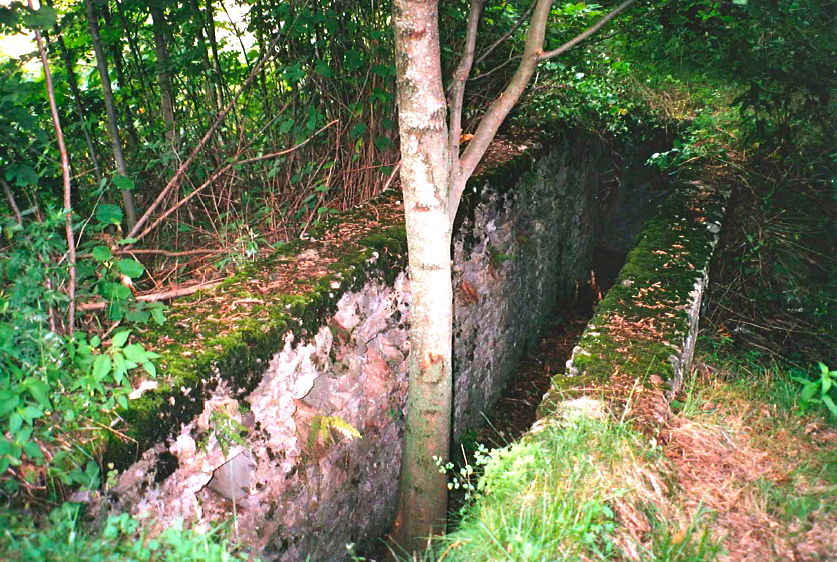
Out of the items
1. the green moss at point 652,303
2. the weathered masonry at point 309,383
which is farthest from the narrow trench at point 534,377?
the green moss at point 652,303

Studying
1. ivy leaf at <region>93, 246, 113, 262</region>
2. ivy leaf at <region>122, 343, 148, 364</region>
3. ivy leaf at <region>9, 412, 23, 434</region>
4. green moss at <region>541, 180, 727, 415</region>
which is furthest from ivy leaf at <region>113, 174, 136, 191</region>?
green moss at <region>541, 180, 727, 415</region>

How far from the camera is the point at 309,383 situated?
115 inches

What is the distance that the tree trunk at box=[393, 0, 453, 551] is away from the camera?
2555mm

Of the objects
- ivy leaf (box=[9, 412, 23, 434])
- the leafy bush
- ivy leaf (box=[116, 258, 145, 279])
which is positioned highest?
ivy leaf (box=[116, 258, 145, 279])

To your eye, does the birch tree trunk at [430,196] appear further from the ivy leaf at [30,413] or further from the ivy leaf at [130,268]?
the ivy leaf at [30,413]

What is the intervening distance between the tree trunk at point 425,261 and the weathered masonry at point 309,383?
1.22 ft

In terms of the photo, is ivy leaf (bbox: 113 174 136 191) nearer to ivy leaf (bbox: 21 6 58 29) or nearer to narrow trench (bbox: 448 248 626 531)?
ivy leaf (bbox: 21 6 58 29)

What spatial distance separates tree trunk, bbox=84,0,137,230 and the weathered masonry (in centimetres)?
127

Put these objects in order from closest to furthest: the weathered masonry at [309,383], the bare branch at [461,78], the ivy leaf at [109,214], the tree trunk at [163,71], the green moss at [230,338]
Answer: the green moss at [230,338], the weathered masonry at [309,383], the ivy leaf at [109,214], the bare branch at [461,78], the tree trunk at [163,71]

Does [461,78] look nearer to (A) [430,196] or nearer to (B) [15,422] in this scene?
(A) [430,196]

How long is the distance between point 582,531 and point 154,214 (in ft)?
12.0

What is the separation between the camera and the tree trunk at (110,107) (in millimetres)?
3292

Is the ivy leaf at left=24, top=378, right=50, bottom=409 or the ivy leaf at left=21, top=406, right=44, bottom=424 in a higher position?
the ivy leaf at left=24, top=378, right=50, bottom=409

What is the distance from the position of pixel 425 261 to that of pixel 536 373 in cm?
296
